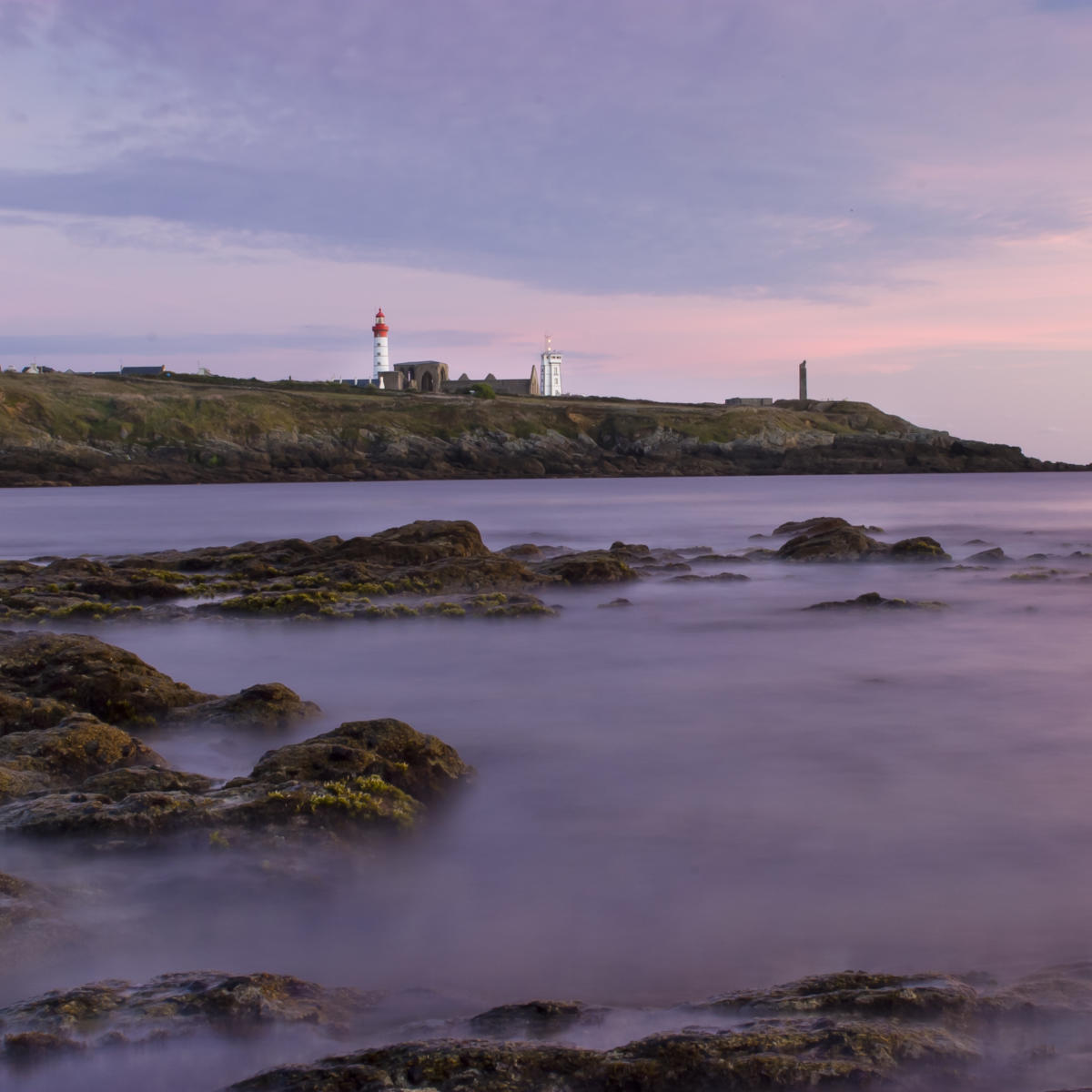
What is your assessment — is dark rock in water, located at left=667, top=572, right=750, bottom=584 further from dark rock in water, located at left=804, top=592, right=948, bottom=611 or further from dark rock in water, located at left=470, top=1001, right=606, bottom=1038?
dark rock in water, located at left=470, top=1001, right=606, bottom=1038

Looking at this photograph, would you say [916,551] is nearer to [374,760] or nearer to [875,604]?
[875,604]

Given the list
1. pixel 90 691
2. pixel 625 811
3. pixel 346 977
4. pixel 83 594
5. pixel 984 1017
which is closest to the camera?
pixel 984 1017

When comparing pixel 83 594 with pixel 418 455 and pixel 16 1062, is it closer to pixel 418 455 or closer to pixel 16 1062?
pixel 16 1062

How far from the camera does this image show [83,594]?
70.4 feet

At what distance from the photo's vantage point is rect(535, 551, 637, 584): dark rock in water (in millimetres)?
24891

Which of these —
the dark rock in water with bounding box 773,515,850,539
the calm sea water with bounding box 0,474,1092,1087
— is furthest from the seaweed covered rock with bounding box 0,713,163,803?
the dark rock in water with bounding box 773,515,850,539

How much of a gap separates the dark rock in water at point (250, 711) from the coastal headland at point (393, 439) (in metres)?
99.2

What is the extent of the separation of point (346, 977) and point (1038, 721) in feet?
32.6

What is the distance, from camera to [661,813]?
374 inches

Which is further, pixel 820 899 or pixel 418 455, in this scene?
pixel 418 455

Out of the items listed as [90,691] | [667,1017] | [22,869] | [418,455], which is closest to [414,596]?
[90,691]

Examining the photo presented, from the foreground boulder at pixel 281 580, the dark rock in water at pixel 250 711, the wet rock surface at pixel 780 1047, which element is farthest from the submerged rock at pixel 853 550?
the wet rock surface at pixel 780 1047

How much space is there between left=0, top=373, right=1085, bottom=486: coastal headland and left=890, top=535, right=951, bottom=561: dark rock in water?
3423 inches

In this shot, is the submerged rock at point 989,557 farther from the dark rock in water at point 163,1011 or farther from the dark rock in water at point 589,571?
the dark rock in water at point 163,1011
